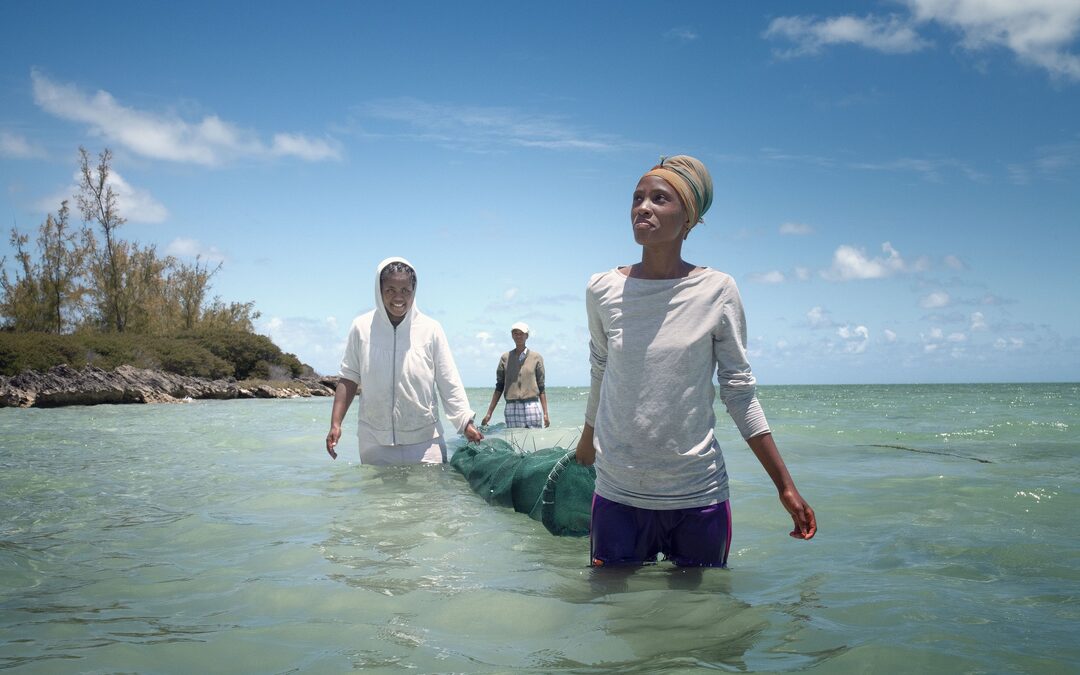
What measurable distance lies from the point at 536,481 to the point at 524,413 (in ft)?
17.9

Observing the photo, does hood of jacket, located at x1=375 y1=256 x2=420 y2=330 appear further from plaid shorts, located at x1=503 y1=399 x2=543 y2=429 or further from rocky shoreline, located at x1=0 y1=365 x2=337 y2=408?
rocky shoreline, located at x1=0 y1=365 x2=337 y2=408

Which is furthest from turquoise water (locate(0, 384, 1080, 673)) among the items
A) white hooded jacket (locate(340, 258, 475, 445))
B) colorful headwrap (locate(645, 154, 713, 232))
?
colorful headwrap (locate(645, 154, 713, 232))

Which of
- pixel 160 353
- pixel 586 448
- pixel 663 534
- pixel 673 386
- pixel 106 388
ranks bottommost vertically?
pixel 663 534

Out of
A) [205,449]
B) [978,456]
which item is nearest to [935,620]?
[978,456]

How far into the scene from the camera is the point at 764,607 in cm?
325

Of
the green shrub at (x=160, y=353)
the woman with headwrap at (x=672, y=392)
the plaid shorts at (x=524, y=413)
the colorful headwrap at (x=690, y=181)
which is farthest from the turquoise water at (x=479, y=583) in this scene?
the green shrub at (x=160, y=353)

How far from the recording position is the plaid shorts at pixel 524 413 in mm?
11062

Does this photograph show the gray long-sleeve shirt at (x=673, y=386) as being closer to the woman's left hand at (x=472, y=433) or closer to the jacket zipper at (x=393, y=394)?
the woman's left hand at (x=472, y=433)

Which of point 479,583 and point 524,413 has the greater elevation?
point 524,413

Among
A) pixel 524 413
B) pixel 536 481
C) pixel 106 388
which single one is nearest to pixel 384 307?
pixel 536 481

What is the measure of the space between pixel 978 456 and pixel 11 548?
432 inches

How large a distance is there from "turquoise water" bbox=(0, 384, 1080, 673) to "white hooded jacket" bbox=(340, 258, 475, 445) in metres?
0.47

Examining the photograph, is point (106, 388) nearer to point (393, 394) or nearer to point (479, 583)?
point (393, 394)

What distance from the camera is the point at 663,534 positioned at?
9.70 feet
